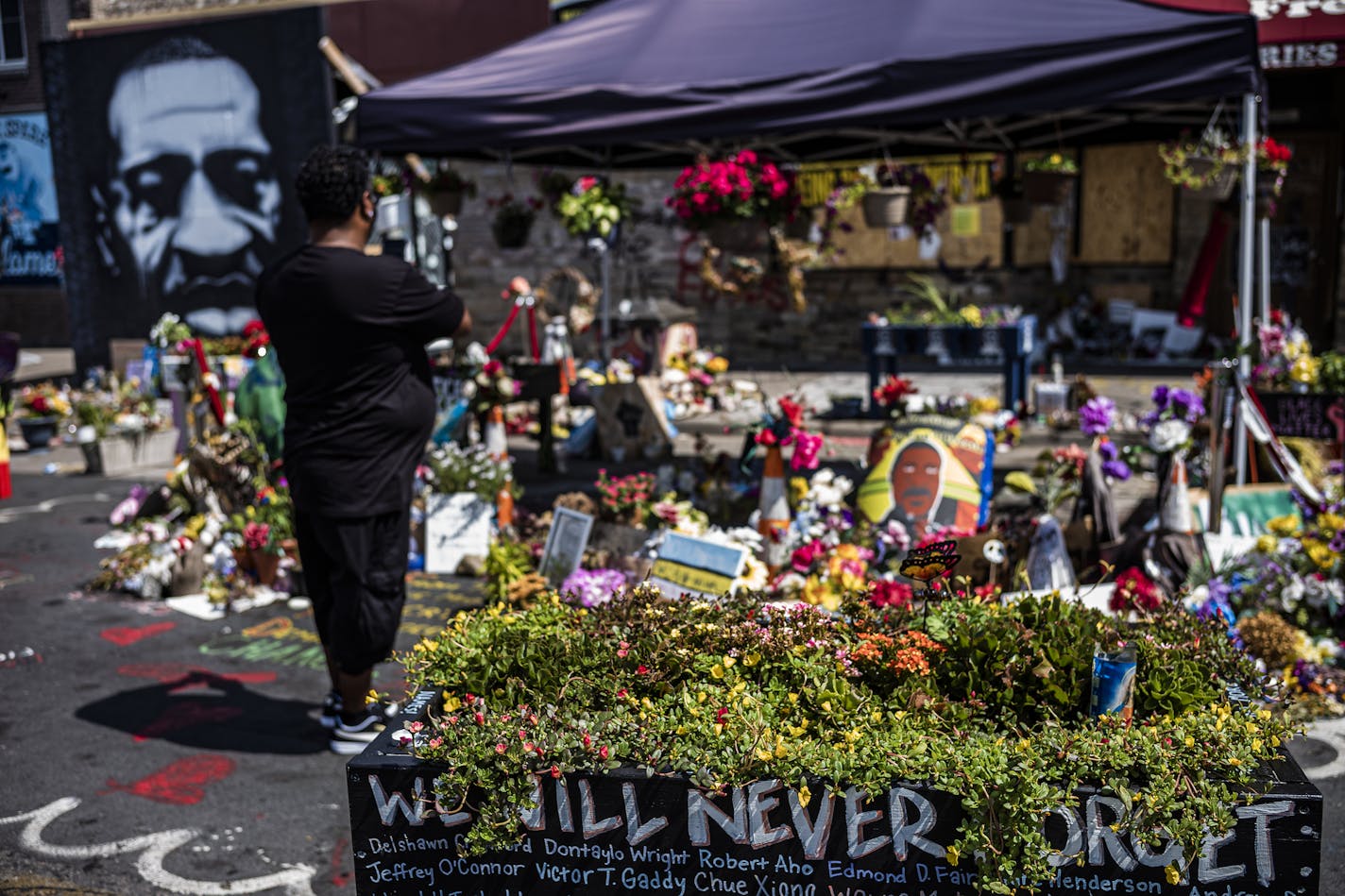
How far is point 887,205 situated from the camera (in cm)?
851

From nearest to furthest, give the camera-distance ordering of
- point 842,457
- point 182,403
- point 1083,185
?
point 842,457 → point 182,403 → point 1083,185

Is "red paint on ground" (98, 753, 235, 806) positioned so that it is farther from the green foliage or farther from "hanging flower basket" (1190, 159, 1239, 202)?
"hanging flower basket" (1190, 159, 1239, 202)

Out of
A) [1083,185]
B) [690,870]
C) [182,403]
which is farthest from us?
[1083,185]

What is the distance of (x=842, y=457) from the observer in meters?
9.43

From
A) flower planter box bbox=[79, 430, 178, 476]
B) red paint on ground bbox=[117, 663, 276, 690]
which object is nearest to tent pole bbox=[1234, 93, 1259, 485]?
red paint on ground bbox=[117, 663, 276, 690]

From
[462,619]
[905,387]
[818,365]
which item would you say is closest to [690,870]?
[462,619]

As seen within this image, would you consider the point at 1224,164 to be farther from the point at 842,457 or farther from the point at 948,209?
the point at 948,209

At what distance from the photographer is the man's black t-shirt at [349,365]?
13.3 feet

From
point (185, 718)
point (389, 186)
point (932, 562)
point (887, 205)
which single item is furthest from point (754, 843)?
point (389, 186)

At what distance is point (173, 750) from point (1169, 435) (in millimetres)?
4323

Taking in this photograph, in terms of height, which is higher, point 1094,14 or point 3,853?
point 1094,14

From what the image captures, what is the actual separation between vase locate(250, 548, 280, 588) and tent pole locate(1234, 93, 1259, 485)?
4.93m

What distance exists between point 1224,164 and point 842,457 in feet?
12.8

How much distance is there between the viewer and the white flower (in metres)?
5.43
